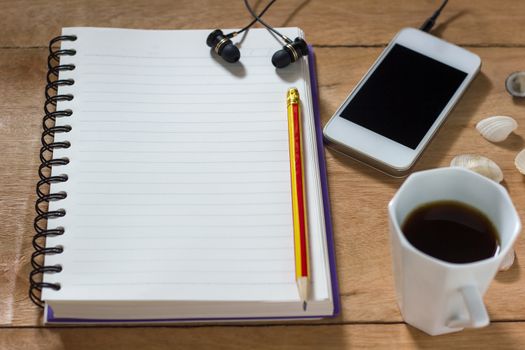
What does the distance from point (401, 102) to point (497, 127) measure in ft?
0.34

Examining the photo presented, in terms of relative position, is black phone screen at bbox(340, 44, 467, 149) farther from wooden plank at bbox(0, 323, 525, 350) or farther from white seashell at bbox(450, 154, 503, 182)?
wooden plank at bbox(0, 323, 525, 350)

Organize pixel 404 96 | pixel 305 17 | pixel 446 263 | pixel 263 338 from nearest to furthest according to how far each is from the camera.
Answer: pixel 446 263
pixel 263 338
pixel 404 96
pixel 305 17

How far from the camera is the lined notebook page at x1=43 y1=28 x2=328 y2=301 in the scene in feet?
2.15

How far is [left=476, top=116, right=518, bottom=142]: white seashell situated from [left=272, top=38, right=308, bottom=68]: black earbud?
0.69 ft

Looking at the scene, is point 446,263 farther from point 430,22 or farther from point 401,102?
point 430,22

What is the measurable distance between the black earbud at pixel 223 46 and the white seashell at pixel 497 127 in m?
0.28

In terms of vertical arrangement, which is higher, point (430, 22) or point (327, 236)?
point (430, 22)

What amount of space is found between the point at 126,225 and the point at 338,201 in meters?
0.22

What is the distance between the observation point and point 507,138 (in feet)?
2.51

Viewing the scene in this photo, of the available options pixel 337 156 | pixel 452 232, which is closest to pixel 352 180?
pixel 337 156

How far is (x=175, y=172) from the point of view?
71 centimetres

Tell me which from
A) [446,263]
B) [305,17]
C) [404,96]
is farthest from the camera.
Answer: [305,17]

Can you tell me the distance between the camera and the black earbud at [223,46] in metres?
0.78

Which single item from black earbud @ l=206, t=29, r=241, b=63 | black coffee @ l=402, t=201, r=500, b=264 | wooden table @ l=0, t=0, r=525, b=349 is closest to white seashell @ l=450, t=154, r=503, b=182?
wooden table @ l=0, t=0, r=525, b=349
